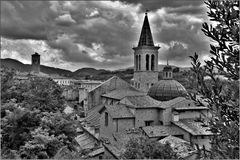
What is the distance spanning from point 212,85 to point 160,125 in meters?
22.8

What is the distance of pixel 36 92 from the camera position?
55.3ft

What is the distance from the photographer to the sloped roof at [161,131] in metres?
23.2

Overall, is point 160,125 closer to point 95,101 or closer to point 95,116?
point 95,116

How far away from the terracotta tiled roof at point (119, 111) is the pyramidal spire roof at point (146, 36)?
14.9 meters

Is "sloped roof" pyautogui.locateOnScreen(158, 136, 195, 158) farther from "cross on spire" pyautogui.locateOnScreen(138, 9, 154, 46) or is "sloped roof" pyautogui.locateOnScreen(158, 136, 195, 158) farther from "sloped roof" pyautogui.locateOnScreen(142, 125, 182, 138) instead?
"cross on spire" pyautogui.locateOnScreen(138, 9, 154, 46)

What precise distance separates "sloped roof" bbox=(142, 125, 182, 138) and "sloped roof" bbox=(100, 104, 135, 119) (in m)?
2.36

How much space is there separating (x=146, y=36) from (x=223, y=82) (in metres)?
36.3

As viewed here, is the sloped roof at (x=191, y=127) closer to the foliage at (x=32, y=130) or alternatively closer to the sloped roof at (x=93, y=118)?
the sloped roof at (x=93, y=118)

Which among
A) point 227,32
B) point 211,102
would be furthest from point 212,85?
point 227,32

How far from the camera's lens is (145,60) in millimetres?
38844

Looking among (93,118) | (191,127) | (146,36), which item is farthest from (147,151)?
(146,36)

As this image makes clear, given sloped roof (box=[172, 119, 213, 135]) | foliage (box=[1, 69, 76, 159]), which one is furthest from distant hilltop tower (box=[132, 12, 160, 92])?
foliage (box=[1, 69, 76, 159])

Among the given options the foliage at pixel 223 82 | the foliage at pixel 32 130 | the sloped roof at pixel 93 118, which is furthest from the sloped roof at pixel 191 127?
the foliage at pixel 223 82

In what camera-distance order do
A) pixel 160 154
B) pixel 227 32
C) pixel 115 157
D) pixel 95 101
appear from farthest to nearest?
1. pixel 95 101
2. pixel 115 157
3. pixel 160 154
4. pixel 227 32
